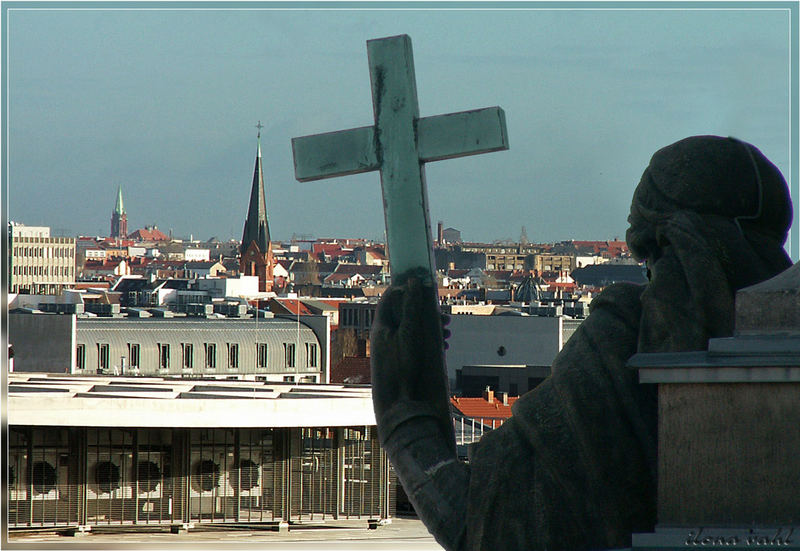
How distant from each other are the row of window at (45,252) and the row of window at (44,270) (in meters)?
1.08

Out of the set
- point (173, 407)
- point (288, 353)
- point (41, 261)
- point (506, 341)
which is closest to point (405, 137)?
point (173, 407)

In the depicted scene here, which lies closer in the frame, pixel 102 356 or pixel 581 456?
pixel 581 456

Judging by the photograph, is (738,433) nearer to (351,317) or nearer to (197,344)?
(197,344)

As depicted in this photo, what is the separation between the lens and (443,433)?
15.3 feet

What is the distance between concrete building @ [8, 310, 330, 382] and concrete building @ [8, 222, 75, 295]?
76954mm

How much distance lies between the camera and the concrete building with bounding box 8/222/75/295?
14375 cm

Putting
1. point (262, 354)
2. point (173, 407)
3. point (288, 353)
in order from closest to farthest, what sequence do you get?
point (173, 407) < point (262, 354) < point (288, 353)

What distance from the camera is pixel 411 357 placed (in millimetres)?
4691

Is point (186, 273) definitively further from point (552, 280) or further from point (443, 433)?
point (443, 433)

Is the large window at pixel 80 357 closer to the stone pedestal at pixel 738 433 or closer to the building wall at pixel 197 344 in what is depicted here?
the building wall at pixel 197 344

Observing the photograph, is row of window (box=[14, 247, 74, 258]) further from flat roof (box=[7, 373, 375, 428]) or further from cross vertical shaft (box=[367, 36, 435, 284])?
cross vertical shaft (box=[367, 36, 435, 284])

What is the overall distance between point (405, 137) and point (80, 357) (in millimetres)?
57466

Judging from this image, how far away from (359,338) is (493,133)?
3366 inches

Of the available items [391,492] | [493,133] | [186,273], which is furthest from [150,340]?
[186,273]
